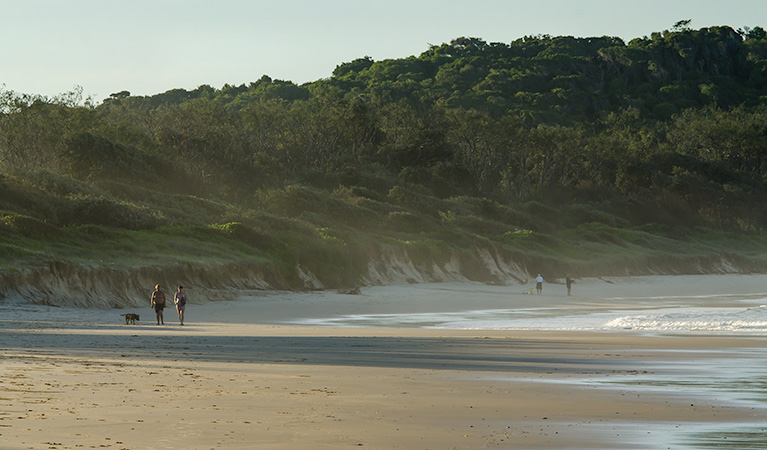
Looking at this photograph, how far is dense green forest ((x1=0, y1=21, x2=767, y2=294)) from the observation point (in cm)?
4769

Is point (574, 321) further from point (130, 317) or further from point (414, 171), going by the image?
point (414, 171)

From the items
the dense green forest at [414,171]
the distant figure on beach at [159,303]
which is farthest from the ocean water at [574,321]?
the dense green forest at [414,171]

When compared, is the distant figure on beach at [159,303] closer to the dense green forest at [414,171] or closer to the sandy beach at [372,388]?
the sandy beach at [372,388]

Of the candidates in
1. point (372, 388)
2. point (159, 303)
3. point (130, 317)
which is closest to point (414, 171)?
point (159, 303)

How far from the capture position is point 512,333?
28.1 metres

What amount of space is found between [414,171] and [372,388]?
88390 mm

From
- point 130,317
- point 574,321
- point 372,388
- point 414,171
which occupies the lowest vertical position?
point 574,321

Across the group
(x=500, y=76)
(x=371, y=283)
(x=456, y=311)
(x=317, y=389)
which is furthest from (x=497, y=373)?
(x=500, y=76)

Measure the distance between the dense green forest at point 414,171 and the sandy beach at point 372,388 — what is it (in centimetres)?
1597

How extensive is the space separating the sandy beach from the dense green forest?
1597 cm

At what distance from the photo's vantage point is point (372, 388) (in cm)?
1370

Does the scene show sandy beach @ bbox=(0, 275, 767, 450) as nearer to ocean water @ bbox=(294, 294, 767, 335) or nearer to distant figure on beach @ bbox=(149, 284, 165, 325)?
distant figure on beach @ bbox=(149, 284, 165, 325)

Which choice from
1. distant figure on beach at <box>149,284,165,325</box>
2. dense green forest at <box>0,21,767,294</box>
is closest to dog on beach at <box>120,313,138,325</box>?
distant figure on beach at <box>149,284,165,325</box>

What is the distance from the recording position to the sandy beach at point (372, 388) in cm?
948
